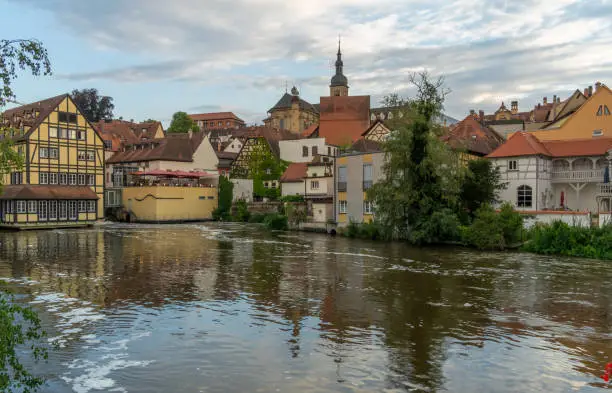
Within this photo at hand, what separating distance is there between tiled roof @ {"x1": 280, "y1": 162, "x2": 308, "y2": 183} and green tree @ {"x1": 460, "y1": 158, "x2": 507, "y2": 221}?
72.5ft

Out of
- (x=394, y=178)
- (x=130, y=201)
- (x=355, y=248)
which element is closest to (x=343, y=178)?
(x=394, y=178)

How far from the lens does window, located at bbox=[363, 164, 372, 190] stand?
Answer: 41.2 meters

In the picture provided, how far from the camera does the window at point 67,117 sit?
51.0 meters

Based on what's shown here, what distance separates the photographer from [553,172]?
132 feet

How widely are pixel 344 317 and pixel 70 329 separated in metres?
7.22

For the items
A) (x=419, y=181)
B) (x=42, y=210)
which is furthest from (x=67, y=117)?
(x=419, y=181)

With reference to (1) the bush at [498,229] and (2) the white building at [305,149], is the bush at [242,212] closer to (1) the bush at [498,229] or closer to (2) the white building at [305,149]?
(2) the white building at [305,149]

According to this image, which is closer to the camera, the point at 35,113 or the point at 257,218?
the point at 35,113

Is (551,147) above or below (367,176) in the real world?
above

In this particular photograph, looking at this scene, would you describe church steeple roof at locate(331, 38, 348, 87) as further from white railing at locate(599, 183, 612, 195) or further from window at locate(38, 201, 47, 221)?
white railing at locate(599, 183, 612, 195)

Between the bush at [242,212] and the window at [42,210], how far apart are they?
784 inches

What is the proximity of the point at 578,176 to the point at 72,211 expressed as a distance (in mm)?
45765

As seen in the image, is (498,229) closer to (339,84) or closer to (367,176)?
(367,176)

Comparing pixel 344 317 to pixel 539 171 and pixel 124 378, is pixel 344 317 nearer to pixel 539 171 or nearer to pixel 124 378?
pixel 124 378
